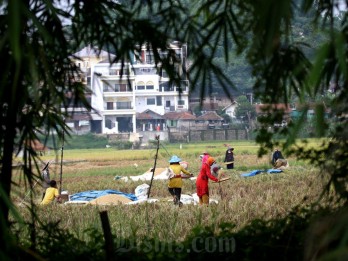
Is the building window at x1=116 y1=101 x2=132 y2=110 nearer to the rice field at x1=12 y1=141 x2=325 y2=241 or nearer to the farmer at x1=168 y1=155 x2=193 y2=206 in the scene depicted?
the rice field at x1=12 y1=141 x2=325 y2=241

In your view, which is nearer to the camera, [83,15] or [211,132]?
[83,15]

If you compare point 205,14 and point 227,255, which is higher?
point 205,14

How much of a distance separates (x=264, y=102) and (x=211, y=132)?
58736mm

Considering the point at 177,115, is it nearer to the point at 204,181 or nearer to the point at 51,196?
the point at 51,196

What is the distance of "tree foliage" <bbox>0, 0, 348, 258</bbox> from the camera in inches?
143

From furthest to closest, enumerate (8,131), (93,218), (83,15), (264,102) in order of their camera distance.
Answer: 1. (93,218)
2. (83,15)
3. (8,131)
4. (264,102)

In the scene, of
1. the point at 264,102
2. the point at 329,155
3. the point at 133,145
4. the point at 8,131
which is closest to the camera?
the point at 329,155

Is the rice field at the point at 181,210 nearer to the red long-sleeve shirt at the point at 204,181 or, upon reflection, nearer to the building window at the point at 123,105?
the red long-sleeve shirt at the point at 204,181

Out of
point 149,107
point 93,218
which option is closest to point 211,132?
point 149,107

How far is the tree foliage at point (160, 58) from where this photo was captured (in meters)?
3.63

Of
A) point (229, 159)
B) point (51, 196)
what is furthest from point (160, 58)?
point (229, 159)

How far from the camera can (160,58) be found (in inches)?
187

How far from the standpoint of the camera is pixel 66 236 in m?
4.56

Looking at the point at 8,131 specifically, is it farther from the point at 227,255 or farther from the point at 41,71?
the point at 227,255
